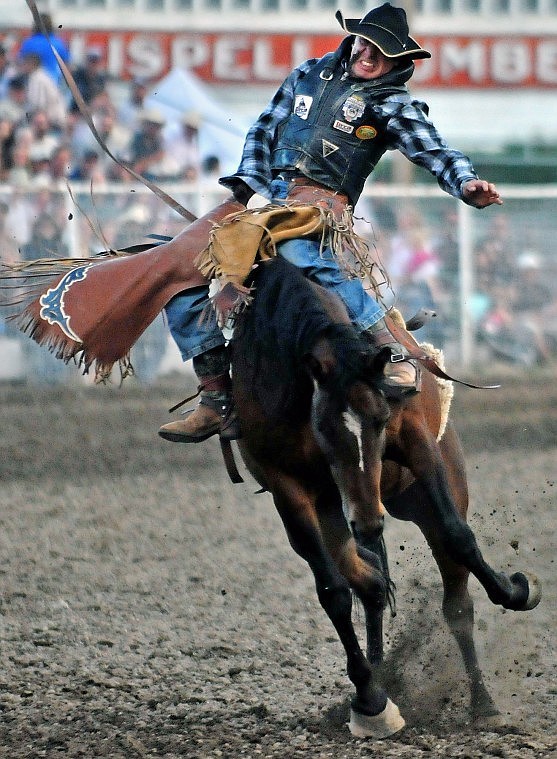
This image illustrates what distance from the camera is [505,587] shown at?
4449 mm

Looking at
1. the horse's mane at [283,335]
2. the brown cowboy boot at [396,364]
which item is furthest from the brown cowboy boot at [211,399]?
the brown cowboy boot at [396,364]

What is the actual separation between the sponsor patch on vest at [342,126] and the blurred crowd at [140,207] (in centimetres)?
723

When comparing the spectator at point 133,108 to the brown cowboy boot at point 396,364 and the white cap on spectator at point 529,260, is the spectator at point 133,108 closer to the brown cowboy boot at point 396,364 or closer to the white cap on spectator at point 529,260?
the white cap on spectator at point 529,260

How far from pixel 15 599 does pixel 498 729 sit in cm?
263

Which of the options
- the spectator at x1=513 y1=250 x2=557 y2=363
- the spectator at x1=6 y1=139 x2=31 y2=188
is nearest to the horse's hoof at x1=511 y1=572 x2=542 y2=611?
the spectator at x1=6 y1=139 x2=31 y2=188

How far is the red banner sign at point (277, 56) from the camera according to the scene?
54.2 ft

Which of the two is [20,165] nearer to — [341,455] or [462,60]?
[462,60]

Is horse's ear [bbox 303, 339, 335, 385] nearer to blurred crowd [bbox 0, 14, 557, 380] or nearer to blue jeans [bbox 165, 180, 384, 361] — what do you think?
blue jeans [bbox 165, 180, 384, 361]

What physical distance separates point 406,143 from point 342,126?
0.23 meters

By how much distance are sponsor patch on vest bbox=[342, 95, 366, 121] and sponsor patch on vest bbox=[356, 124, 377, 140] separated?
A: 0.14ft

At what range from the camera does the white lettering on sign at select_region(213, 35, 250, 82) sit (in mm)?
17016

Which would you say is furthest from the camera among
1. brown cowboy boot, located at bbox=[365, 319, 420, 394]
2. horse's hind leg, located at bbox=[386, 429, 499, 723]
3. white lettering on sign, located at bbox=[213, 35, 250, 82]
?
white lettering on sign, located at bbox=[213, 35, 250, 82]

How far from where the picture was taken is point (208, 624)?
5.76 meters

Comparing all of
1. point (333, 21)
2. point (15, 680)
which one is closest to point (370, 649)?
point (15, 680)
